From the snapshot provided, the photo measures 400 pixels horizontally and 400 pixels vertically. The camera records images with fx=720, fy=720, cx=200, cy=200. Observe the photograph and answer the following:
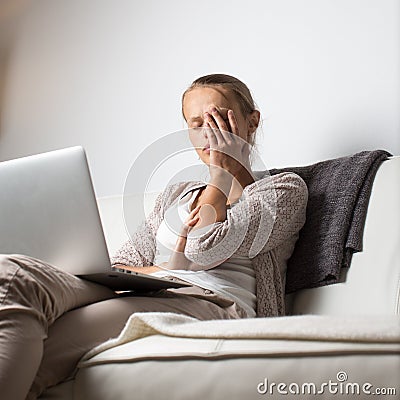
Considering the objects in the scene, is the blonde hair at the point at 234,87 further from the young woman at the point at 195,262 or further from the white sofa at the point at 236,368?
the white sofa at the point at 236,368

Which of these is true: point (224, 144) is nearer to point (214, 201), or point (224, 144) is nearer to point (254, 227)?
point (214, 201)

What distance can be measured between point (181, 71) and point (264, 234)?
1011 millimetres

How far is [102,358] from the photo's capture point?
105 centimetres

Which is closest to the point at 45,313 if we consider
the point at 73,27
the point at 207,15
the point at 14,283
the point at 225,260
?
the point at 14,283

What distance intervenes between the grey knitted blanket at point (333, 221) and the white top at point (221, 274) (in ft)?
0.38

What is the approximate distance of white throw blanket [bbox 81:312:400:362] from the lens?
2.95 ft

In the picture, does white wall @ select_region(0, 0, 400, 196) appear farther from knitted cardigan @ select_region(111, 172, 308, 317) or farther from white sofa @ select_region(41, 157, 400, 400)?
white sofa @ select_region(41, 157, 400, 400)

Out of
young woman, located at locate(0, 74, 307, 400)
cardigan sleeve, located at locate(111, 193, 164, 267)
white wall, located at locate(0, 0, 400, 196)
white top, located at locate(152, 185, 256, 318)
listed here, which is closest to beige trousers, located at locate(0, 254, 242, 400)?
young woman, located at locate(0, 74, 307, 400)

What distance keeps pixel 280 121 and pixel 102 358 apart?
4.31 feet

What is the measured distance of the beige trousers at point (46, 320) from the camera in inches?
38.7

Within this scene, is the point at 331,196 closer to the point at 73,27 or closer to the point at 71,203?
the point at 71,203

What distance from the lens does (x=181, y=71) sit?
2496 millimetres

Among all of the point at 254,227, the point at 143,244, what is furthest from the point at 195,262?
the point at 143,244

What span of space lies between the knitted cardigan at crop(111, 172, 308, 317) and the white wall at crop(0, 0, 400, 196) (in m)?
0.43
